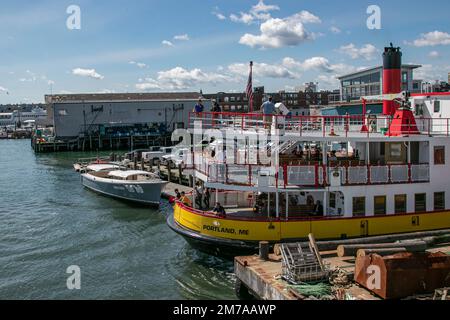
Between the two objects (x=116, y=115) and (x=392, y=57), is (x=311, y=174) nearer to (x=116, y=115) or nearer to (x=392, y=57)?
(x=392, y=57)

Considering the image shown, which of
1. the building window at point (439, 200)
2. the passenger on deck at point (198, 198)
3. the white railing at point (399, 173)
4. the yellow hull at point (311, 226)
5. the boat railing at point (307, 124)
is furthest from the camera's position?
the passenger on deck at point (198, 198)

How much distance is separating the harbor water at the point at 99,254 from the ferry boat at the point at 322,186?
6.39ft

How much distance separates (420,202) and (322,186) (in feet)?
15.7

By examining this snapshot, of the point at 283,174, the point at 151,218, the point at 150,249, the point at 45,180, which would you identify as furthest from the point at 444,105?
the point at 45,180

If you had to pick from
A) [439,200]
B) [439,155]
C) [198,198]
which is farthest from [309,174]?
[439,200]

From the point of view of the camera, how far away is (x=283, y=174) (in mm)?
20109

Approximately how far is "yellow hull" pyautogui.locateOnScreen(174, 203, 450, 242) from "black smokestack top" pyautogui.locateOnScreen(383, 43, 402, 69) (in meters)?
8.28

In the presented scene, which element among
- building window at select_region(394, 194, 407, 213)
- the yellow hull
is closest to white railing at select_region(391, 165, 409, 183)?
building window at select_region(394, 194, 407, 213)

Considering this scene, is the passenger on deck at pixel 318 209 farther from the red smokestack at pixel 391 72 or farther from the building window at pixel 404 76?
the building window at pixel 404 76

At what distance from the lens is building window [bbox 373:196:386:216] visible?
69.1 ft

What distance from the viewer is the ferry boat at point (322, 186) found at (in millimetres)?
20125

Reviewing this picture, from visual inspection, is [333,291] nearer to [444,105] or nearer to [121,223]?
[444,105]

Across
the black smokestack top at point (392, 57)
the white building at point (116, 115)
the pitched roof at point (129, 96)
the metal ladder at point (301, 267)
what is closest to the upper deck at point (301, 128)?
the black smokestack top at point (392, 57)

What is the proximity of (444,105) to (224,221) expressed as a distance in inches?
492
